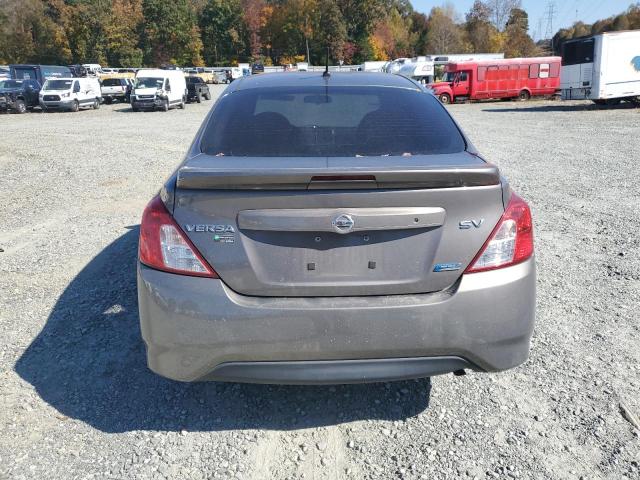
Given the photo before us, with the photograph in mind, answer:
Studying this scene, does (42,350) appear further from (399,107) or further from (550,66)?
(550,66)

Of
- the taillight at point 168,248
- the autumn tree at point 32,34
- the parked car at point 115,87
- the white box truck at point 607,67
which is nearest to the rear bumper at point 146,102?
the parked car at point 115,87

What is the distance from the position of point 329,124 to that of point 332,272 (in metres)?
1.20

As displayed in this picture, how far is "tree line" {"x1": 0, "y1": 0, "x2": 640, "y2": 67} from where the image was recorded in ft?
252

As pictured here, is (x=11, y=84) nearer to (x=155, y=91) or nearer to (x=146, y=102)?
(x=146, y=102)

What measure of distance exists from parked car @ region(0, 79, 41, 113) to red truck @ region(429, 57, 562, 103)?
23701 mm

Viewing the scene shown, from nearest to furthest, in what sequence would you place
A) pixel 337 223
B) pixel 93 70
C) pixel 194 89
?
pixel 337 223, pixel 194 89, pixel 93 70

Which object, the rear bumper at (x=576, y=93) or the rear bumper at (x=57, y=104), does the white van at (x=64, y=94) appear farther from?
the rear bumper at (x=576, y=93)

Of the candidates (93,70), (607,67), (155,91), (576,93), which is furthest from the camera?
(93,70)

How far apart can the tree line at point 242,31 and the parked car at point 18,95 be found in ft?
139

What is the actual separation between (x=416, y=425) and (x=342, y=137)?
1614 mm

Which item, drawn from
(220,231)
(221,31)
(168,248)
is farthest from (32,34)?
(220,231)

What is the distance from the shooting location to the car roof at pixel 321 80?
3.71m

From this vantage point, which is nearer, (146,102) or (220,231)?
(220,231)

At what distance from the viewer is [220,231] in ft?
7.95
